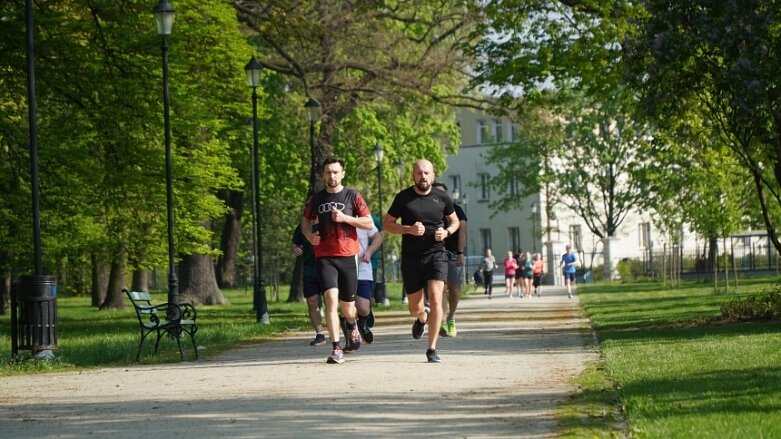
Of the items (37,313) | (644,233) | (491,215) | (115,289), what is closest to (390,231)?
(37,313)

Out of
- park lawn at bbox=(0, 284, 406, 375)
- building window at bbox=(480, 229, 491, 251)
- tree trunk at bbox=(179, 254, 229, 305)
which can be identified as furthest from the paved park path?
building window at bbox=(480, 229, 491, 251)

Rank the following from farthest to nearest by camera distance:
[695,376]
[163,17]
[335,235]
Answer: [163,17]
[335,235]
[695,376]

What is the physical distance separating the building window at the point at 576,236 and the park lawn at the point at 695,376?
2315 inches

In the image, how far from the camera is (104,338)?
23562mm

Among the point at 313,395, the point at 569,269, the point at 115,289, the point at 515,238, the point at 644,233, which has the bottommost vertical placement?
the point at 313,395

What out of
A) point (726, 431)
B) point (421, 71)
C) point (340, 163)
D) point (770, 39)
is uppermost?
point (421, 71)

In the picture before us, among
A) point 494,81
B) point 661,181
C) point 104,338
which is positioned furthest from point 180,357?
point 661,181

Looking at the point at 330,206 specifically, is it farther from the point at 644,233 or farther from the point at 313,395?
the point at 644,233

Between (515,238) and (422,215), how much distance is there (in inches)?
3052

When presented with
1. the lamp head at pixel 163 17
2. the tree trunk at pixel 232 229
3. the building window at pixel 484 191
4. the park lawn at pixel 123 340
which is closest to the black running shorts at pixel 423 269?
the park lawn at pixel 123 340

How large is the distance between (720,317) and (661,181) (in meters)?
33.6

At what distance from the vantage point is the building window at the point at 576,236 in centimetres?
8219

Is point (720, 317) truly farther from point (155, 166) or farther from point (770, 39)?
point (155, 166)

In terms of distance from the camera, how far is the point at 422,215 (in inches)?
586
